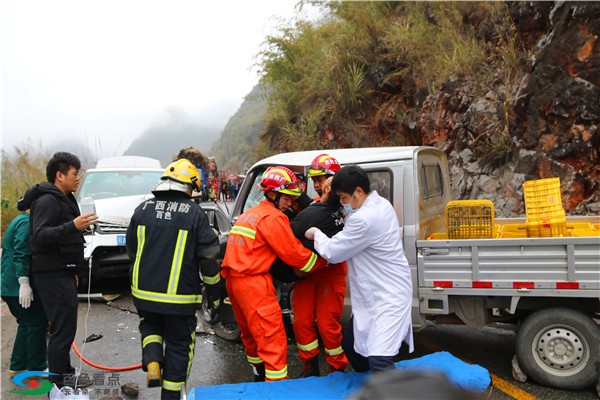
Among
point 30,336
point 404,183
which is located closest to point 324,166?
point 404,183

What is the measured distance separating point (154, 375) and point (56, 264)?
1400 millimetres

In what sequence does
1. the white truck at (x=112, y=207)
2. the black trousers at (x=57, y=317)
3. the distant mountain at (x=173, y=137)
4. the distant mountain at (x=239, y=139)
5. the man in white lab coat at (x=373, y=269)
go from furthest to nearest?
1. the distant mountain at (x=173, y=137)
2. the distant mountain at (x=239, y=139)
3. the white truck at (x=112, y=207)
4. the black trousers at (x=57, y=317)
5. the man in white lab coat at (x=373, y=269)

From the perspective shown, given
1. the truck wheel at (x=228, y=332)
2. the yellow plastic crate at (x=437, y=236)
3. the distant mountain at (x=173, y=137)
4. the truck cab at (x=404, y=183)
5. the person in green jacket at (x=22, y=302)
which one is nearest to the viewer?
the person in green jacket at (x=22, y=302)

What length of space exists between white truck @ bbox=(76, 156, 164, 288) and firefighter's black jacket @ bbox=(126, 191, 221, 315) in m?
2.72

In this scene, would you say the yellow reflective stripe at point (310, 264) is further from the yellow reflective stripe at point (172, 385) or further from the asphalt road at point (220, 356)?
the asphalt road at point (220, 356)

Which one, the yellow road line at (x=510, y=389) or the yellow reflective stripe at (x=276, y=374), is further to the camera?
the yellow road line at (x=510, y=389)

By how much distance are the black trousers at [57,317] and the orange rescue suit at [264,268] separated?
1386mm

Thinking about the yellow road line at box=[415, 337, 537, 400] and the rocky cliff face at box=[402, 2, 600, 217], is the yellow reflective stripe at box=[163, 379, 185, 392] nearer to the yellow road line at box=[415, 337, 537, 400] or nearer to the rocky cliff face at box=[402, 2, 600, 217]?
the yellow road line at box=[415, 337, 537, 400]

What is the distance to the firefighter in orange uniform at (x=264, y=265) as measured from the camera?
3486 mm

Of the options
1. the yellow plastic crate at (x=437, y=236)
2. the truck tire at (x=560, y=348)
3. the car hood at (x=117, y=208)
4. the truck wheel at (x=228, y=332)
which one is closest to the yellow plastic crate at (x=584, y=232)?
the truck tire at (x=560, y=348)

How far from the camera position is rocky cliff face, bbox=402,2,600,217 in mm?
7379

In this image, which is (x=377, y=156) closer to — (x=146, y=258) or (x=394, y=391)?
(x=146, y=258)

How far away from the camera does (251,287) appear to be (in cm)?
352

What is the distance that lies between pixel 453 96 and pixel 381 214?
763 cm
